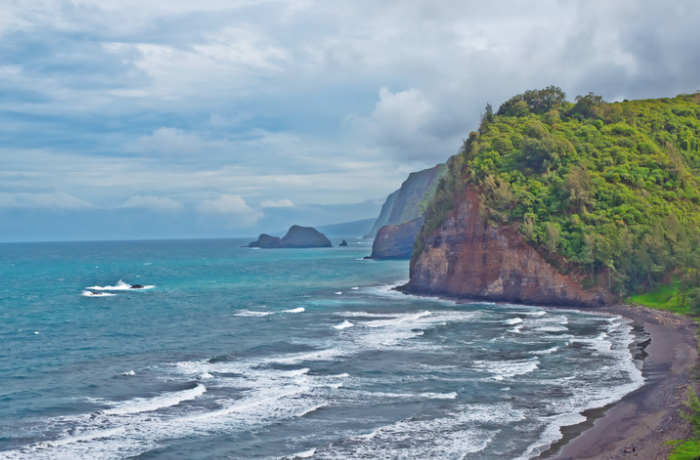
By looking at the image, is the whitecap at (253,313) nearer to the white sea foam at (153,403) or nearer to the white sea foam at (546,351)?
the white sea foam at (153,403)

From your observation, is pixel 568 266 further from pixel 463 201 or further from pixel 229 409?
pixel 229 409

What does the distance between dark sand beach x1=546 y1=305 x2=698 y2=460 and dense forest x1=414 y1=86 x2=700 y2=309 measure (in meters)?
17.5

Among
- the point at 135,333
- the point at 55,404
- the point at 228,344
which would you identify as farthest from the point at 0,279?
the point at 55,404

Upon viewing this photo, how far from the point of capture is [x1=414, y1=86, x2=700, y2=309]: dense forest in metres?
66.5

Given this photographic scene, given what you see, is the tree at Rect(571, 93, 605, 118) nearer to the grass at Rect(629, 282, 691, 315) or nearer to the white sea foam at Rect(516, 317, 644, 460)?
the grass at Rect(629, 282, 691, 315)

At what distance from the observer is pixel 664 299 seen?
208 feet

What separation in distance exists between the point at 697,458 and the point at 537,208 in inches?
2103

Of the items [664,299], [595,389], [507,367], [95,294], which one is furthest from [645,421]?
[95,294]

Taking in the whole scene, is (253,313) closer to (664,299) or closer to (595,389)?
(595,389)

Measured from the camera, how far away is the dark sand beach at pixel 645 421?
84.0 ft

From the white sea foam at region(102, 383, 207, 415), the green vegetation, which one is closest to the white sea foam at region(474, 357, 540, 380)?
the green vegetation

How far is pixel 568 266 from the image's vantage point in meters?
66.3

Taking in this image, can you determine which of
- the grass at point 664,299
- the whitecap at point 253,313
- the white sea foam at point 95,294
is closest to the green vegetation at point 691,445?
the grass at point 664,299

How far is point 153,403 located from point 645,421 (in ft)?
79.7
